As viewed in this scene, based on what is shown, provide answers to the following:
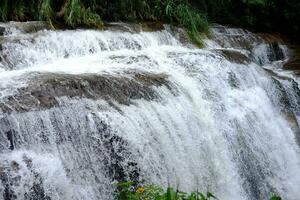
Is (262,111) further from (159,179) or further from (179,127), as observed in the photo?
(159,179)

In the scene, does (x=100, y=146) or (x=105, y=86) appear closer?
(x=100, y=146)

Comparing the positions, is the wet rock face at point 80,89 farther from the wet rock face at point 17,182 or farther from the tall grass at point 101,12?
the tall grass at point 101,12

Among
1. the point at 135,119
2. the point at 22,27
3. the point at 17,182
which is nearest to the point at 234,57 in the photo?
the point at 135,119

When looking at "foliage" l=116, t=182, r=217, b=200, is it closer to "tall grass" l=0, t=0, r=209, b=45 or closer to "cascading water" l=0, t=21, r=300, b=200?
"cascading water" l=0, t=21, r=300, b=200

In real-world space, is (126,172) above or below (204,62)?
below

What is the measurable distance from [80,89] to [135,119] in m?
0.77

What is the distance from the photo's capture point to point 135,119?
19.3ft

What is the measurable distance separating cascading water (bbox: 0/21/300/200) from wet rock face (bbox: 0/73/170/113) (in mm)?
14

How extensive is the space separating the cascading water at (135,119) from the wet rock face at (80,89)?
0.01 meters

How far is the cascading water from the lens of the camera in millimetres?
5062

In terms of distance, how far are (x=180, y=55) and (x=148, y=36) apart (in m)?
1.86

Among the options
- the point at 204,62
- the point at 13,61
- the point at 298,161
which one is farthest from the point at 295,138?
the point at 13,61

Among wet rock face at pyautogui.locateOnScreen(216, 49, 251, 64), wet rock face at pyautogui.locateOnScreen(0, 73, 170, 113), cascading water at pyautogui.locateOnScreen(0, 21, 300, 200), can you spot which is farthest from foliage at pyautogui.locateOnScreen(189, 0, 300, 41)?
wet rock face at pyautogui.locateOnScreen(0, 73, 170, 113)

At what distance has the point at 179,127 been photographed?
6.32 m
